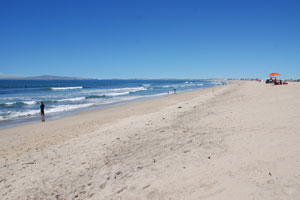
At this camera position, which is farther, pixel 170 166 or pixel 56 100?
pixel 56 100

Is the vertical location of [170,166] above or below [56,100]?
above

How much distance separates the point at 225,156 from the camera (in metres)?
4.47

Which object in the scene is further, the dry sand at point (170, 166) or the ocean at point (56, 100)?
the ocean at point (56, 100)

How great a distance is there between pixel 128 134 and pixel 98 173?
284cm

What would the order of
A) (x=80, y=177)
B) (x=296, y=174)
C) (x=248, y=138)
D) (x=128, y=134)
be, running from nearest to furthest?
(x=296, y=174) < (x=80, y=177) < (x=248, y=138) < (x=128, y=134)

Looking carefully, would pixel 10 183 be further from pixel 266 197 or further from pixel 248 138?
pixel 248 138

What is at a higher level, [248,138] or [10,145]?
[248,138]

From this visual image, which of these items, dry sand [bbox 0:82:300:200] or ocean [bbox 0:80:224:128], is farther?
ocean [bbox 0:80:224:128]

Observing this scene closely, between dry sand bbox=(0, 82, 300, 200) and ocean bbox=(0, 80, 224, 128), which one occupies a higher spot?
dry sand bbox=(0, 82, 300, 200)

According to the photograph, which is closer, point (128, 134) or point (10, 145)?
point (128, 134)

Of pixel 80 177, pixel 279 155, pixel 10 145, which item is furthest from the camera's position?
pixel 10 145

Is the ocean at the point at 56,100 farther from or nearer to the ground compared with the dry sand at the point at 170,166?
nearer to the ground

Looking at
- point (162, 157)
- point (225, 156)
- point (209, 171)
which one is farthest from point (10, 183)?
point (225, 156)

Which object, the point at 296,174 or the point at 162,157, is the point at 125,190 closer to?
the point at 162,157
